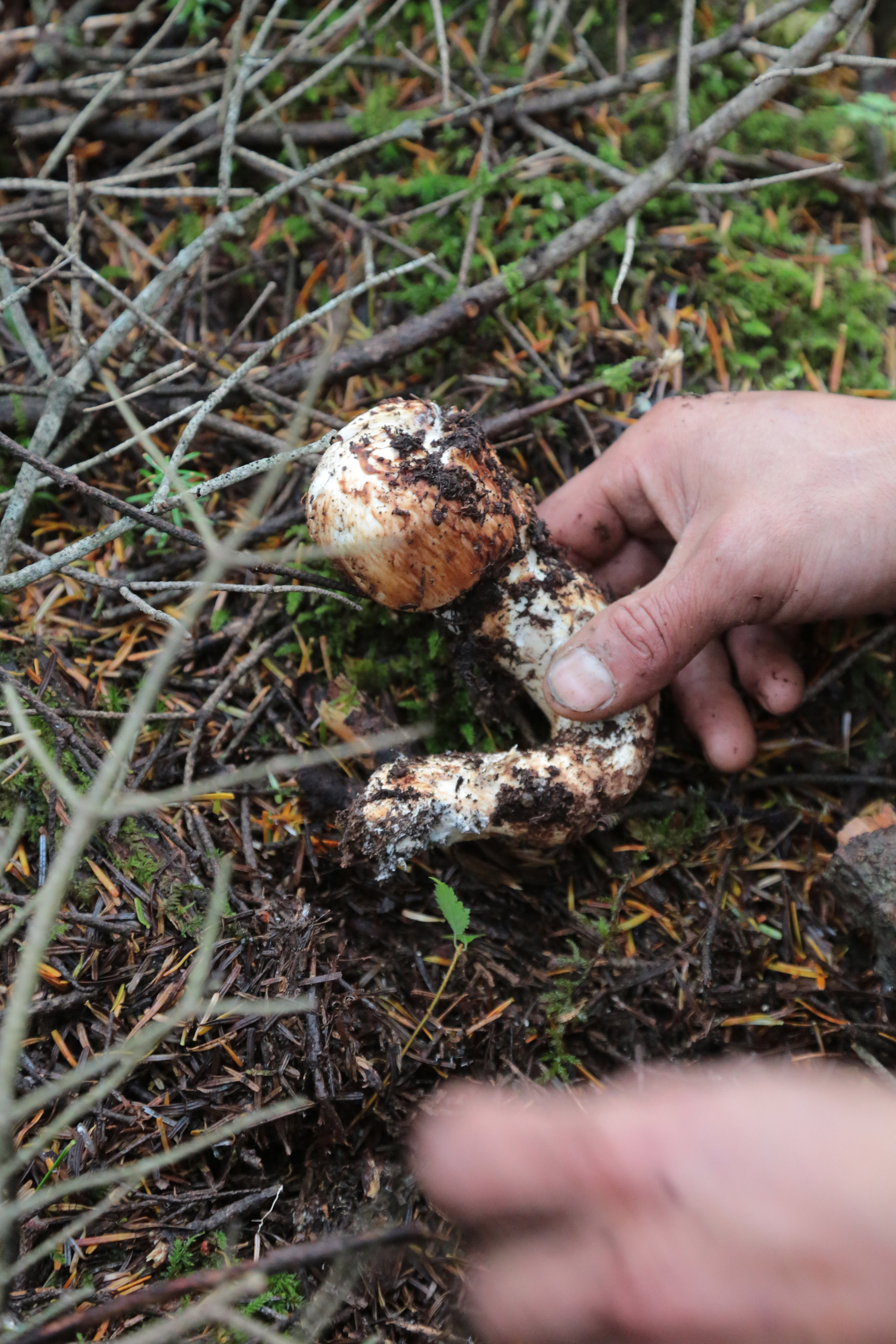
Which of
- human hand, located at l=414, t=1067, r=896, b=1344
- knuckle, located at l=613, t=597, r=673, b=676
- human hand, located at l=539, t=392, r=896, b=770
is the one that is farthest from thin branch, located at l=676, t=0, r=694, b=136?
human hand, located at l=414, t=1067, r=896, b=1344

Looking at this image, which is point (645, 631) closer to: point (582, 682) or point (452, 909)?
point (582, 682)

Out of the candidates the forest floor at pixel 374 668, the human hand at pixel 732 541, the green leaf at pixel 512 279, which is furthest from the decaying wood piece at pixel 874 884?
the green leaf at pixel 512 279

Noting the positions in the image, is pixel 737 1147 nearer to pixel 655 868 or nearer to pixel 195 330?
pixel 655 868

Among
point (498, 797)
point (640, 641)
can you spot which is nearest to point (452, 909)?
point (498, 797)

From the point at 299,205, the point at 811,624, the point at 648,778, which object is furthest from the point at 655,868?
the point at 299,205

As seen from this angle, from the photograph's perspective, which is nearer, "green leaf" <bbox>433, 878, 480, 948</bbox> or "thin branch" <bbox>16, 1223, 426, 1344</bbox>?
"thin branch" <bbox>16, 1223, 426, 1344</bbox>

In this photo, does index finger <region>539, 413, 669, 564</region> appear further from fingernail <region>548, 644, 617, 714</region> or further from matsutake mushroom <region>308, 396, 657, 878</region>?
fingernail <region>548, 644, 617, 714</region>

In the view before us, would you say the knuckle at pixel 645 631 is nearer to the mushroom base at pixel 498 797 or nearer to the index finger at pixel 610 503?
the mushroom base at pixel 498 797
